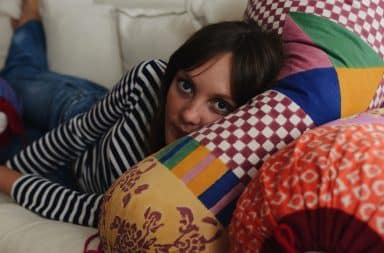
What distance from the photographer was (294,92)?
78cm

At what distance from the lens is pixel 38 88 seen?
1.40 m

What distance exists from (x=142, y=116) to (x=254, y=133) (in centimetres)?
36

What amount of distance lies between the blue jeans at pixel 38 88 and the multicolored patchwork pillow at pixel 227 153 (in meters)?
0.64

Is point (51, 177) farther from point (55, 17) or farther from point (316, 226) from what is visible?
point (316, 226)

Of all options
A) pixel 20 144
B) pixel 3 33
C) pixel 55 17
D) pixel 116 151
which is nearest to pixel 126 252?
pixel 116 151

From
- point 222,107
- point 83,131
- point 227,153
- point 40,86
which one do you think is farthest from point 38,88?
point 227,153

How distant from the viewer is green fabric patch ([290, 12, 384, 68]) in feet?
2.74

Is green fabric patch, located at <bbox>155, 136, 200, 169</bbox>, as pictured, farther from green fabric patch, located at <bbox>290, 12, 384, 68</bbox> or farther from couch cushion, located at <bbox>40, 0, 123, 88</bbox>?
couch cushion, located at <bbox>40, 0, 123, 88</bbox>

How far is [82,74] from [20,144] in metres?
0.25

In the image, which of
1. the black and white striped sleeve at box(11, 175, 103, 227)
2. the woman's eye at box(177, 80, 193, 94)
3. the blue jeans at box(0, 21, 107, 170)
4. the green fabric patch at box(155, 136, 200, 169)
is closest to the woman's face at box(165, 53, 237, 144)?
the woman's eye at box(177, 80, 193, 94)

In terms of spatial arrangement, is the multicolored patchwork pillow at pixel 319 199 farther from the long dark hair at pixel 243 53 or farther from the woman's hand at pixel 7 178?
the woman's hand at pixel 7 178

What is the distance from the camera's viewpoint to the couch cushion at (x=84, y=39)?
1.35m

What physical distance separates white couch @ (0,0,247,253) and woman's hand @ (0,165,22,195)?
1.23 ft

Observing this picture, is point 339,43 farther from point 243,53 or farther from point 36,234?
point 36,234
